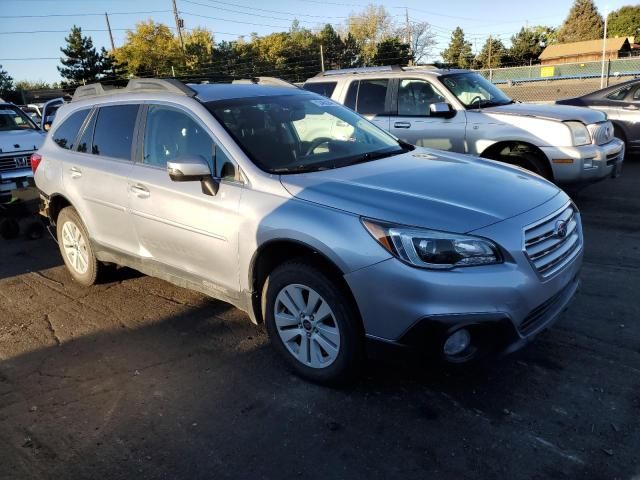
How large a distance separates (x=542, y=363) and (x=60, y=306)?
13.2 ft

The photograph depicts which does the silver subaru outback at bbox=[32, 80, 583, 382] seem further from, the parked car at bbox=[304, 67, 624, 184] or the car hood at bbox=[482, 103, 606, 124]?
the car hood at bbox=[482, 103, 606, 124]

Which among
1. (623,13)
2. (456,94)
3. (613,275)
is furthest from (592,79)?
(623,13)

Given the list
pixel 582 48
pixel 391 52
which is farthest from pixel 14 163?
pixel 582 48

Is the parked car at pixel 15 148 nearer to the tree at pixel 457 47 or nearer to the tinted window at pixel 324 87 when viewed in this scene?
the tinted window at pixel 324 87

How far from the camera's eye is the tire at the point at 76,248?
505 centimetres

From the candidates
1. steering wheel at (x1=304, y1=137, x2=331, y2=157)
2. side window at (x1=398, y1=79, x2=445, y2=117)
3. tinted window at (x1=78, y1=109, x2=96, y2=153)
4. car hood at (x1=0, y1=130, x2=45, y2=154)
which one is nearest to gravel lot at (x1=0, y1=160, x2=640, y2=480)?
steering wheel at (x1=304, y1=137, x2=331, y2=157)

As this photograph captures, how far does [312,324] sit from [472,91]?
5626 mm

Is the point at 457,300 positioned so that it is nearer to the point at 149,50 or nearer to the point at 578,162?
the point at 578,162

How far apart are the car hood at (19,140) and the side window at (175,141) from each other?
20.3 ft

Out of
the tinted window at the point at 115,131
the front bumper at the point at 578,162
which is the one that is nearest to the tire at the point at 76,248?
the tinted window at the point at 115,131

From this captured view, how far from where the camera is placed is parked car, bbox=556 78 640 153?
9719 millimetres

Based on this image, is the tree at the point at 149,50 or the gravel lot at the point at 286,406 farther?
the tree at the point at 149,50

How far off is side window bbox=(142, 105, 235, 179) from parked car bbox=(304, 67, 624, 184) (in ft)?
13.0

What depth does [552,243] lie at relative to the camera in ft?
10.2
